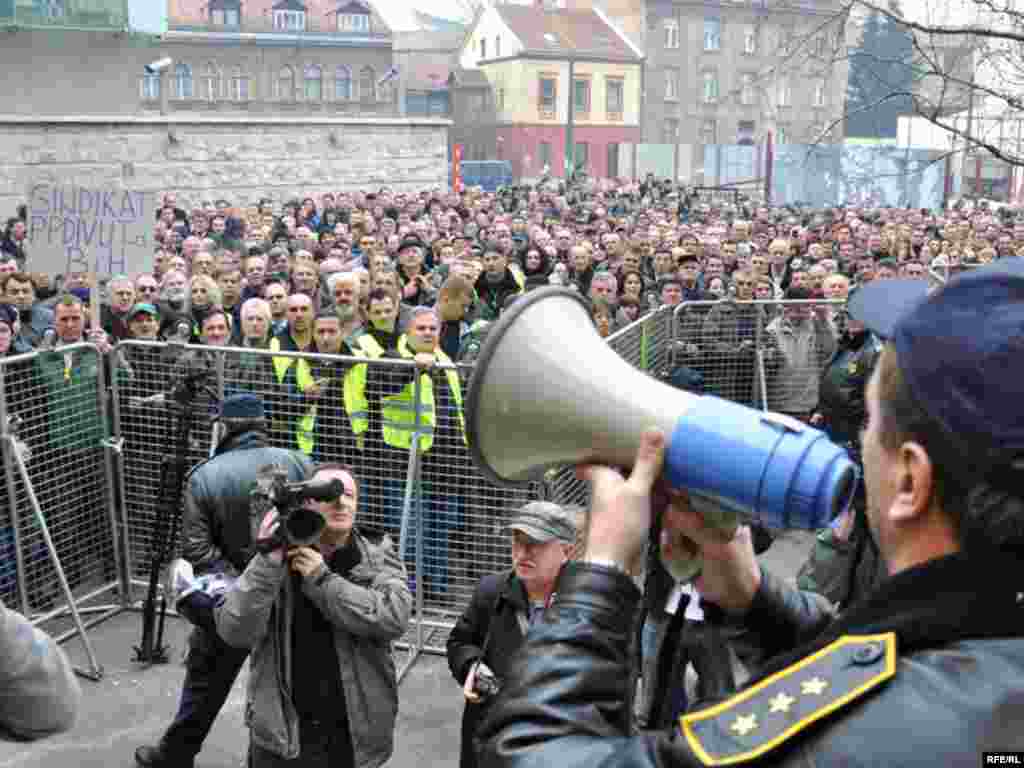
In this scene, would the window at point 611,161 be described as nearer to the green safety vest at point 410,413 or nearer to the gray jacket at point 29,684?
the green safety vest at point 410,413

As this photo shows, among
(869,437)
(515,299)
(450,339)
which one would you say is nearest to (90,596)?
(450,339)

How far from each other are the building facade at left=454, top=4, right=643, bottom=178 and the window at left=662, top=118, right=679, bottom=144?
2.13 metres

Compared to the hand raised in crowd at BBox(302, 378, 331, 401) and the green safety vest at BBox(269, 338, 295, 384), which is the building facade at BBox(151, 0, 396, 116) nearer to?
the green safety vest at BBox(269, 338, 295, 384)

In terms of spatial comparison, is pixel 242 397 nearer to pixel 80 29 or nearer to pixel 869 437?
pixel 869 437

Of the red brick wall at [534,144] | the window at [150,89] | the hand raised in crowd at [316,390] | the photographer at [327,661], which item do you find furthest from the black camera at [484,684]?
the red brick wall at [534,144]

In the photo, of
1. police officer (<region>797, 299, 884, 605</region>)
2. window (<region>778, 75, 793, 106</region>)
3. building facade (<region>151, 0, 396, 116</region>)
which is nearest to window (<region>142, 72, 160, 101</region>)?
building facade (<region>151, 0, 396, 116</region>)

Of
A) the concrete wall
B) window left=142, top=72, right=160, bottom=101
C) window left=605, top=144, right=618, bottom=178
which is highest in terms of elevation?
window left=142, top=72, right=160, bottom=101

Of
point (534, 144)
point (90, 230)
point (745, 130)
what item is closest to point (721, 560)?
point (90, 230)

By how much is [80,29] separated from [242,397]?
2264 centimetres

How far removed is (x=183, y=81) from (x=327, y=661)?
186 ft

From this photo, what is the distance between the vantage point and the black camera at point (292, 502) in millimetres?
3375

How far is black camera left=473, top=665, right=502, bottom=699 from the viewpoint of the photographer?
379 centimetres

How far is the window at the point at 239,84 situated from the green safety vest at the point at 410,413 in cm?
5447

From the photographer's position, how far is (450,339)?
8242 mm
